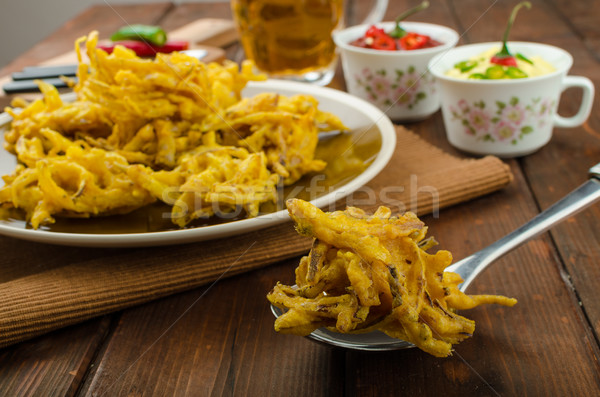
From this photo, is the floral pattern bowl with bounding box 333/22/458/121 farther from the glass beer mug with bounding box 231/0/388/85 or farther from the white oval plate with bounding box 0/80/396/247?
the white oval plate with bounding box 0/80/396/247

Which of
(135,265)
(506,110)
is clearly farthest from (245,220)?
(506,110)

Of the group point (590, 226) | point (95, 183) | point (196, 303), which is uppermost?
point (95, 183)

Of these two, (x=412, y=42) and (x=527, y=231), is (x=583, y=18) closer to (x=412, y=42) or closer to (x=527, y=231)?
(x=412, y=42)

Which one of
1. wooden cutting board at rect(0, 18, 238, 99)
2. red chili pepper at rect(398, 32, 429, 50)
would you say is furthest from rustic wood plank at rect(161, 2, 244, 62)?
red chili pepper at rect(398, 32, 429, 50)

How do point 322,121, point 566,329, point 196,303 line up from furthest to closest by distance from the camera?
1. point 322,121
2. point 196,303
3. point 566,329

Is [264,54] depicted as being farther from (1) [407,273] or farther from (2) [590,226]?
(1) [407,273]

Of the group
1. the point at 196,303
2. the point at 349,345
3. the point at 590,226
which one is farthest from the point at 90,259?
the point at 590,226

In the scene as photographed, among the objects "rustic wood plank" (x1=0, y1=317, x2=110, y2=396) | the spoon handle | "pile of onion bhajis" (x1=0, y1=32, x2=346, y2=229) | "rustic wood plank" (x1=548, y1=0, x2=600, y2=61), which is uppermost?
"pile of onion bhajis" (x1=0, y1=32, x2=346, y2=229)
